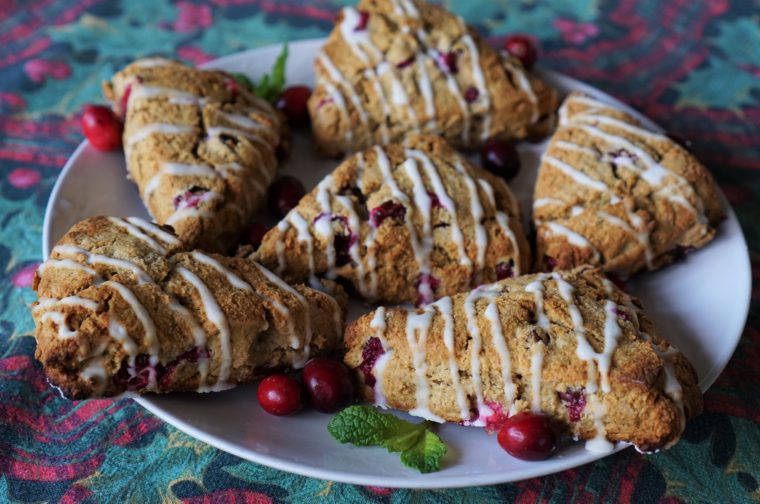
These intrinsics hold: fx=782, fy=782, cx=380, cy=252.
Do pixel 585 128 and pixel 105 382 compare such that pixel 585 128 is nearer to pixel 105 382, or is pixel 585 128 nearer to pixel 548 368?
pixel 548 368

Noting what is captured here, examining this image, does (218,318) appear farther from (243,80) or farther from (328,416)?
(243,80)

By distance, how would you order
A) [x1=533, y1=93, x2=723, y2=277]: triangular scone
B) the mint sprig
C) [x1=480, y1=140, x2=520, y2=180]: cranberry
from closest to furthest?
1. the mint sprig
2. [x1=533, y1=93, x2=723, y2=277]: triangular scone
3. [x1=480, y1=140, x2=520, y2=180]: cranberry

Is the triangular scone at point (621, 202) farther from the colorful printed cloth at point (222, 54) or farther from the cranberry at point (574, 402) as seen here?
the cranberry at point (574, 402)

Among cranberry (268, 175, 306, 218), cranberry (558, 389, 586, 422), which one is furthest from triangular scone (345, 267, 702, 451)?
cranberry (268, 175, 306, 218)

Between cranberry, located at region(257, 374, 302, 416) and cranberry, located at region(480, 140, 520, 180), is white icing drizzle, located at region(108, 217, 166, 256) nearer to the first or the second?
cranberry, located at region(257, 374, 302, 416)

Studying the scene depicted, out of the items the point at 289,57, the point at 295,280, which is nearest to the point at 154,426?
the point at 295,280

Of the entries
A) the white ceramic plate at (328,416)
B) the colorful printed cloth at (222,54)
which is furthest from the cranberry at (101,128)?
the colorful printed cloth at (222,54)

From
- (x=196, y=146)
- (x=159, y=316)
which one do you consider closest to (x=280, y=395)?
(x=159, y=316)
